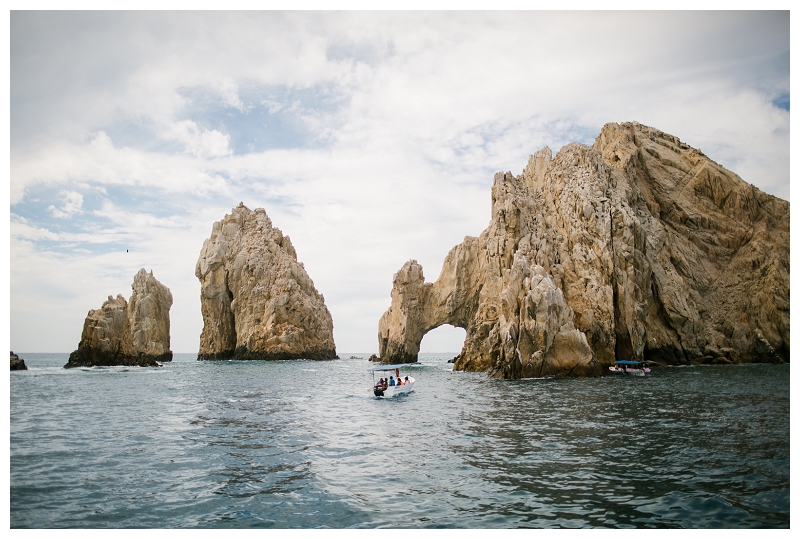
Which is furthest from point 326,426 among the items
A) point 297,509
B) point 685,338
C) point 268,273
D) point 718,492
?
point 268,273

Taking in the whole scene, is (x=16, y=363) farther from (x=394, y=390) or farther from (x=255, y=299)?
(x=394, y=390)

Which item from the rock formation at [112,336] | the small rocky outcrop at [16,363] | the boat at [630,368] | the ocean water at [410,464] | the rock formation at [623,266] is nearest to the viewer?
the ocean water at [410,464]

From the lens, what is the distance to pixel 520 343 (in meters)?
45.3

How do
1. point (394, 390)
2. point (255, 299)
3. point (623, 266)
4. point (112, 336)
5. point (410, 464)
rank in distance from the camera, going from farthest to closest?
point (255, 299) < point (112, 336) < point (623, 266) < point (394, 390) < point (410, 464)

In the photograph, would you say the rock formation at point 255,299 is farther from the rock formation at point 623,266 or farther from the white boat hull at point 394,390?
the white boat hull at point 394,390

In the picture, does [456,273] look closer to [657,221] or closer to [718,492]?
[657,221]

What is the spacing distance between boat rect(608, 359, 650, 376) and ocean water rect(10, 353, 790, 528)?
18.9m

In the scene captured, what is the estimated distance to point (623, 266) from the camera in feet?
185

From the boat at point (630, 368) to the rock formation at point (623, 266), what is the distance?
65.1 inches

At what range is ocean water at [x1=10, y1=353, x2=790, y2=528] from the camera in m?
10.7

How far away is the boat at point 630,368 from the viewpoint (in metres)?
47.9

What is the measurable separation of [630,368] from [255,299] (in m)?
69.4

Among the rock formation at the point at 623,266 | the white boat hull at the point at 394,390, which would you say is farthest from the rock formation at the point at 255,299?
the white boat hull at the point at 394,390

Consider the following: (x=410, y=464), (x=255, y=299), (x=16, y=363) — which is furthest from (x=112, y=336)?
(x=410, y=464)
